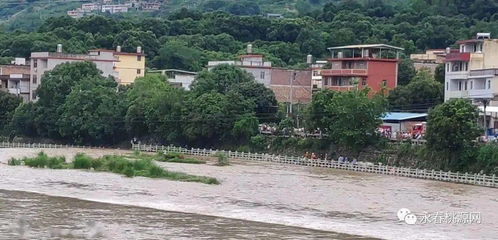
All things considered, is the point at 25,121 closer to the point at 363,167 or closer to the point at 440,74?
the point at 440,74

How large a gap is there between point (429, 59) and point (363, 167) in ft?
137

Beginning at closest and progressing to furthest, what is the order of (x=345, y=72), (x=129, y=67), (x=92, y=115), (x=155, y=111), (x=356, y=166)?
1. (x=356, y=166)
2. (x=155, y=111)
3. (x=345, y=72)
4. (x=92, y=115)
5. (x=129, y=67)

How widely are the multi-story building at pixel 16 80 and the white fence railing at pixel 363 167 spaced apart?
22.4 meters

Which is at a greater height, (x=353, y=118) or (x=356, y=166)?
(x=353, y=118)

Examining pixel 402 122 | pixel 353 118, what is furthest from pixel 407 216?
pixel 402 122

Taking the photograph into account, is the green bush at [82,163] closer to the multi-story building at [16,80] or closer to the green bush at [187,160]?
the green bush at [187,160]

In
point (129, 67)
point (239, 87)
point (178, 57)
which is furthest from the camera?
point (178, 57)

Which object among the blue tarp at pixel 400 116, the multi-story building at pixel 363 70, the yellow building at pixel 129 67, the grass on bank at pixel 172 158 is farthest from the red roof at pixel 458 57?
the yellow building at pixel 129 67

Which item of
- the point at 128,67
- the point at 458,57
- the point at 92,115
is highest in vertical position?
the point at 128,67

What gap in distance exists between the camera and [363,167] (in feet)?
176

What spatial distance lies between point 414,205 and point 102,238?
575 inches

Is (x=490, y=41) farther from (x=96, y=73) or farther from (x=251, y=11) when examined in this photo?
(x=251, y=11)

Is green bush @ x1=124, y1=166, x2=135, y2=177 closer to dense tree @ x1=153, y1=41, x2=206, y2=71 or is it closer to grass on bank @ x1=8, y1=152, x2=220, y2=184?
grass on bank @ x1=8, y1=152, x2=220, y2=184

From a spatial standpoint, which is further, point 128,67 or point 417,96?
point 128,67
